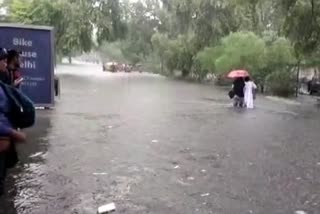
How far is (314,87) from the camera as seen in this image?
39531mm

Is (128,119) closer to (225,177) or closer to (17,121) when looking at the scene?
(225,177)

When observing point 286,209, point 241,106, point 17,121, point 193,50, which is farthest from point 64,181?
point 193,50

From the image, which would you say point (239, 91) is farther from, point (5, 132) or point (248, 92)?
point (5, 132)

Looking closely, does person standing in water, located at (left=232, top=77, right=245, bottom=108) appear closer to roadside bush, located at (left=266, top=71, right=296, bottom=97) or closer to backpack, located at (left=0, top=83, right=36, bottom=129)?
roadside bush, located at (left=266, top=71, right=296, bottom=97)

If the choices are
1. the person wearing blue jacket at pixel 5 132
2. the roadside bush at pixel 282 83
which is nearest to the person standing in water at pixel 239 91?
the roadside bush at pixel 282 83

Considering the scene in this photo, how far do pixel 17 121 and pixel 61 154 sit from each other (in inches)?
164

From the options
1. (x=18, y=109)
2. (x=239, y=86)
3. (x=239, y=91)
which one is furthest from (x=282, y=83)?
(x=18, y=109)

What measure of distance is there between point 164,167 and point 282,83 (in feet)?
92.0

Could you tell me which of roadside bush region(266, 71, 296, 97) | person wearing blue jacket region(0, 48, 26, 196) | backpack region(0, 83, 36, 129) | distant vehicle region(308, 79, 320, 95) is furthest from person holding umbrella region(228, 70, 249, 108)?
person wearing blue jacket region(0, 48, 26, 196)

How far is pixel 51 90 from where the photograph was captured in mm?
16203

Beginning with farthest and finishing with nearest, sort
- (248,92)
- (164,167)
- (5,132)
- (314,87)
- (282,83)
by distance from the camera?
(314,87) < (282,83) < (248,92) < (164,167) < (5,132)

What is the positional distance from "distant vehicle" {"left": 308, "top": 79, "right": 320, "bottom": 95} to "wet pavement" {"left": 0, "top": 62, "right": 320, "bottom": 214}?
23081 mm

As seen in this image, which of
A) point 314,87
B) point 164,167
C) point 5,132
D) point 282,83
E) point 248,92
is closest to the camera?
point 5,132

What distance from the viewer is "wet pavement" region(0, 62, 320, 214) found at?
7066 millimetres
